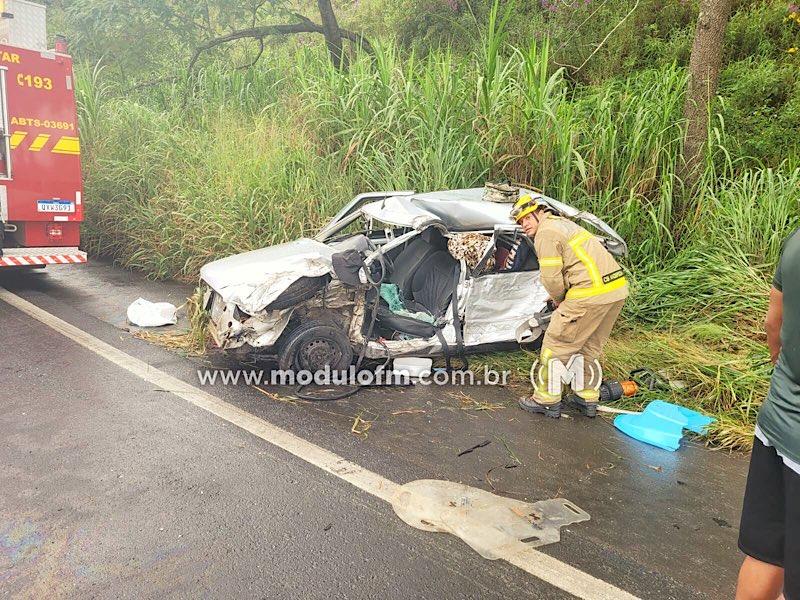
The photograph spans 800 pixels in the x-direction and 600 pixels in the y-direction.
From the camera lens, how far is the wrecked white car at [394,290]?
4363 mm

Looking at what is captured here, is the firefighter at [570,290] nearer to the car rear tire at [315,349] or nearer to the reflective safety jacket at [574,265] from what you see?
the reflective safety jacket at [574,265]

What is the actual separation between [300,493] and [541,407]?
6.38 ft

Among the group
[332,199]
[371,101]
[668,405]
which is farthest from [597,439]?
[371,101]

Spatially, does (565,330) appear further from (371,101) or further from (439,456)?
(371,101)

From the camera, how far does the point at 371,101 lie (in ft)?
25.8

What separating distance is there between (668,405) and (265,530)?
2.79 meters

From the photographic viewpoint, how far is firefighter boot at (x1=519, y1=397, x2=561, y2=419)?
4207 millimetres

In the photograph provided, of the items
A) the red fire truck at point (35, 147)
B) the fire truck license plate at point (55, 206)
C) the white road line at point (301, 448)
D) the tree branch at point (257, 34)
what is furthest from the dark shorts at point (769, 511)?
the tree branch at point (257, 34)

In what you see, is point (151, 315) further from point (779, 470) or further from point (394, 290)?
point (779, 470)

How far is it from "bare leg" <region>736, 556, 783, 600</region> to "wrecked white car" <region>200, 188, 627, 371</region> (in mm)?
2932

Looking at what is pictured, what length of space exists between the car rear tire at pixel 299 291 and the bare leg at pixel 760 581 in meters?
3.11

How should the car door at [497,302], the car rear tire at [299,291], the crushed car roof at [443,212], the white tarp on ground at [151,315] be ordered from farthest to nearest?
1. the white tarp on ground at [151,315]
2. the car door at [497,302]
3. the crushed car roof at [443,212]
4. the car rear tire at [299,291]

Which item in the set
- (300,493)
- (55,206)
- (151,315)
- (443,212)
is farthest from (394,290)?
(55,206)

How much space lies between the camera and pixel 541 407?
4254 millimetres
